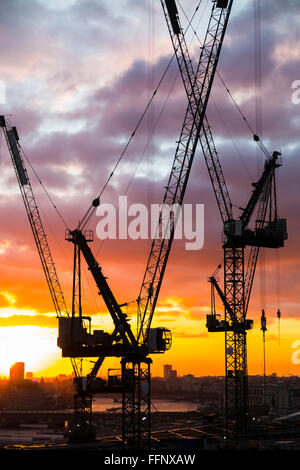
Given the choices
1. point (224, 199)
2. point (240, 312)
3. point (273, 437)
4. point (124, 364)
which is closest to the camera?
point (124, 364)

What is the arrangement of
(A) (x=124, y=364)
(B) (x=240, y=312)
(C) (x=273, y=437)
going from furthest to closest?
(B) (x=240, y=312) < (C) (x=273, y=437) < (A) (x=124, y=364)

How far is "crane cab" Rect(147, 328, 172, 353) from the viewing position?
10581 centimetres

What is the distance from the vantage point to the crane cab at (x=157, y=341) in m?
106

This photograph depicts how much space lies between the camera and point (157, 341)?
347ft

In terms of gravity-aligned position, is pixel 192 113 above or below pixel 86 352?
above

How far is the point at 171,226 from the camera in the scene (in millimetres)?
111125

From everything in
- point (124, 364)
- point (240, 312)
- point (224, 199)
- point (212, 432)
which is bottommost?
point (212, 432)

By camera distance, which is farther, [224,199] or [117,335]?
[224,199]

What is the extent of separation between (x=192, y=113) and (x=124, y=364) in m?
48.3

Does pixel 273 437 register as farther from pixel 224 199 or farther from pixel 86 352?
pixel 224 199

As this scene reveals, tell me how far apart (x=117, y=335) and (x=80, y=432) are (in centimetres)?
2207

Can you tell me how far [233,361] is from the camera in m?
119
